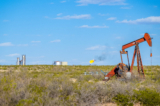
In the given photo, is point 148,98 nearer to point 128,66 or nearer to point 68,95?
point 68,95

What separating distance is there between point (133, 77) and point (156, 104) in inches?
307

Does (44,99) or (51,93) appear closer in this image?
(44,99)

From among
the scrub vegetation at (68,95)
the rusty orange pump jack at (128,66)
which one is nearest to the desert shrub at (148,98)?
the scrub vegetation at (68,95)

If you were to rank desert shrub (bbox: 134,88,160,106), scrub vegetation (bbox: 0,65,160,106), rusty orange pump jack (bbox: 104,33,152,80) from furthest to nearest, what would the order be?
rusty orange pump jack (bbox: 104,33,152,80) → desert shrub (bbox: 134,88,160,106) → scrub vegetation (bbox: 0,65,160,106)

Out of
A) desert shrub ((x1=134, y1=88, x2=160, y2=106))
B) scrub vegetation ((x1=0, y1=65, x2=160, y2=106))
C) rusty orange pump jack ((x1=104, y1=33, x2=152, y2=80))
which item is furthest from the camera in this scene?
rusty orange pump jack ((x1=104, y1=33, x2=152, y2=80))

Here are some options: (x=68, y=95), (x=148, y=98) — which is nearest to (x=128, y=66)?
(x=148, y=98)

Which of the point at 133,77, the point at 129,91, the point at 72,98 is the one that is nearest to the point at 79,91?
the point at 72,98

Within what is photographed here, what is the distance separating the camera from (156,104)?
11.1m

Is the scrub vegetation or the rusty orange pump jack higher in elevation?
the rusty orange pump jack

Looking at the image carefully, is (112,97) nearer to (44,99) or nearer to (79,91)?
(79,91)

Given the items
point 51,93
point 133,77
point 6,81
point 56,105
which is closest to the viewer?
point 56,105

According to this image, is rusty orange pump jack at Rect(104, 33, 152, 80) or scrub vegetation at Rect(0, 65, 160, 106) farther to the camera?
rusty orange pump jack at Rect(104, 33, 152, 80)

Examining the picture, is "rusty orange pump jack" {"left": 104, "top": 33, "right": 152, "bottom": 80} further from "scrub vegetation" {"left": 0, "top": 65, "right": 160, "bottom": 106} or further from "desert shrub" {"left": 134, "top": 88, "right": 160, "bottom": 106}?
"desert shrub" {"left": 134, "top": 88, "right": 160, "bottom": 106}

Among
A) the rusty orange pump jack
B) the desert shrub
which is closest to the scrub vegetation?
the desert shrub
